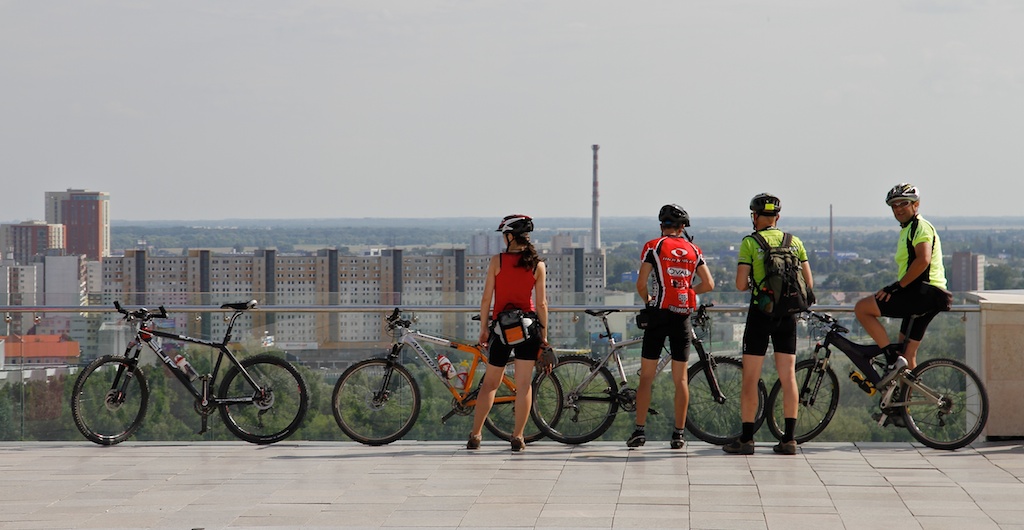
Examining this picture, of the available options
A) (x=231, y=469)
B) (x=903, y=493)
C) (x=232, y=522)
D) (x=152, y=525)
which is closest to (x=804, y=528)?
(x=903, y=493)

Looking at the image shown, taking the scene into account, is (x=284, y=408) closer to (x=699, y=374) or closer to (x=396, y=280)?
(x=699, y=374)

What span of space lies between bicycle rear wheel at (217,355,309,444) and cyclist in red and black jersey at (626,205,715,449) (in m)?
2.63

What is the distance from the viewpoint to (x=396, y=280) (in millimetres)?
94688

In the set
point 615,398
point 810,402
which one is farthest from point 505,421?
point 810,402

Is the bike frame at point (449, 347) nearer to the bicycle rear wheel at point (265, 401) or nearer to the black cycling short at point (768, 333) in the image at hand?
the bicycle rear wheel at point (265, 401)

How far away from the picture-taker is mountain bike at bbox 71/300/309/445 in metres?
9.31

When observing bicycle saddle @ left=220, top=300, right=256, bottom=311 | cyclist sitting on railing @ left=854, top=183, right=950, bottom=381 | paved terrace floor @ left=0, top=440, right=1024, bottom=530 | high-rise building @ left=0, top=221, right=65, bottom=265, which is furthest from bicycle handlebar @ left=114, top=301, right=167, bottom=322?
high-rise building @ left=0, top=221, right=65, bottom=265

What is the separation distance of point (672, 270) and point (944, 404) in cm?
211

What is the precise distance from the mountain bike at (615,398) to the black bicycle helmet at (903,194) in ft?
4.95

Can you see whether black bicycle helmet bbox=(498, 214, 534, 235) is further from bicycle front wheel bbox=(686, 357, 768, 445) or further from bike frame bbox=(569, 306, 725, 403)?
bicycle front wheel bbox=(686, 357, 768, 445)

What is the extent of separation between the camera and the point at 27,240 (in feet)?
439

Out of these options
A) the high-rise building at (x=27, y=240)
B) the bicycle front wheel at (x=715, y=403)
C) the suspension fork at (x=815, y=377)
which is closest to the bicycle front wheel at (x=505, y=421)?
the bicycle front wheel at (x=715, y=403)

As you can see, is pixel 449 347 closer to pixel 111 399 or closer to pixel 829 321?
pixel 111 399

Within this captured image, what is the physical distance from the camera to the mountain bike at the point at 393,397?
913 centimetres
